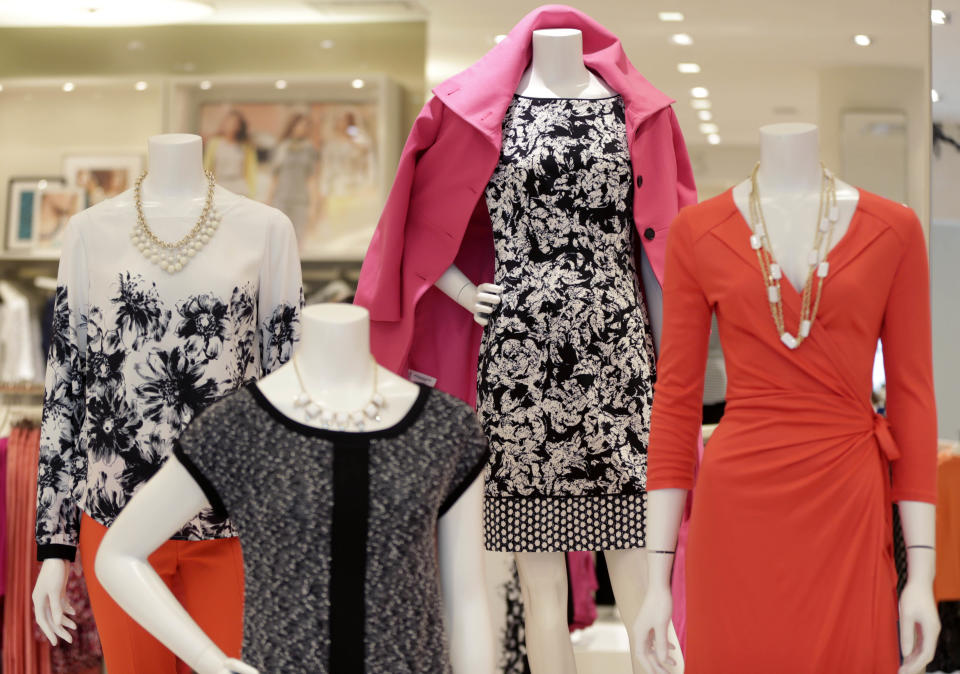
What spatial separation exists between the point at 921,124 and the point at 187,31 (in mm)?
3461

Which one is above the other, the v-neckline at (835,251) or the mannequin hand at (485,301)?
the v-neckline at (835,251)

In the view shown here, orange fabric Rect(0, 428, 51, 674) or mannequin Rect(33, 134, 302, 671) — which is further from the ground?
mannequin Rect(33, 134, 302, 671)

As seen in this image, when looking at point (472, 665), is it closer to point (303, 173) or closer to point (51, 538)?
point (51, 538)

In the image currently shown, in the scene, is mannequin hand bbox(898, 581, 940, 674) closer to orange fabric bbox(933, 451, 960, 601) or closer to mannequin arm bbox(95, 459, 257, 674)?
mannequin arm bbox(95, 459, 257, 674)

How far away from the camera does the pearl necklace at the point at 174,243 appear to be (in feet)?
7.61

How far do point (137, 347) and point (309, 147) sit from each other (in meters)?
3.68

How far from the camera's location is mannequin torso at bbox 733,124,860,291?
198cm

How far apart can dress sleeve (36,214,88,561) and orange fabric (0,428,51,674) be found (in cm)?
171

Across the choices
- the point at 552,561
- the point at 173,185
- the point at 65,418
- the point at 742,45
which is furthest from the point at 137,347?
the point at 742,45

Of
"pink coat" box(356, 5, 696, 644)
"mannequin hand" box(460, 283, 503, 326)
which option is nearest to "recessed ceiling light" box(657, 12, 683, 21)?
"pink coat" box(356, 5, 696, 644)

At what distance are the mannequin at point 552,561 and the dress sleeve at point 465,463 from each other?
83 cm

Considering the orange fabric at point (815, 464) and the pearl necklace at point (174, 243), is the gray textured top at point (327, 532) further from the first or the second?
the pearl necklace at point (174, 243)

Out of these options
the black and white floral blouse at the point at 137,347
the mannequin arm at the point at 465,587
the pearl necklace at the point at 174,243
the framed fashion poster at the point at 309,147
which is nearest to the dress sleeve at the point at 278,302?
the black and white floral blouse at the point at 137,347

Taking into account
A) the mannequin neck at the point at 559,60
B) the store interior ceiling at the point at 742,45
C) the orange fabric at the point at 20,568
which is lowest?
the orange fabric at the point at 20,568
